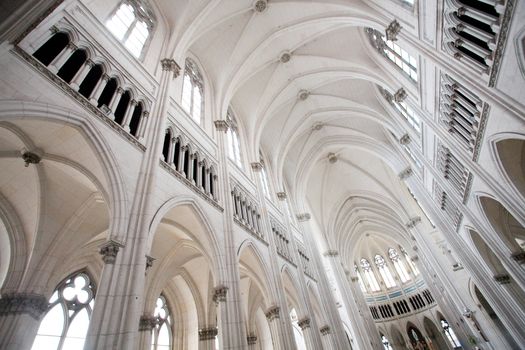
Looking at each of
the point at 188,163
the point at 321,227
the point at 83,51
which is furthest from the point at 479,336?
the point at 83,51

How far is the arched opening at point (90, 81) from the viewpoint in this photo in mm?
6000

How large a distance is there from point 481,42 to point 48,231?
475 inches

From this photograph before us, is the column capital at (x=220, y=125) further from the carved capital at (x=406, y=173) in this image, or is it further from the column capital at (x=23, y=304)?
the carved capital at (x=406, y=173)

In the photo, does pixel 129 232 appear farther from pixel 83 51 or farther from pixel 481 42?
pixel 481 42

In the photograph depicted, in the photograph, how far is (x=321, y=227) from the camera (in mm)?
26656

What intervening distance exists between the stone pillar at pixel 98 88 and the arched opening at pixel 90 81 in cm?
9

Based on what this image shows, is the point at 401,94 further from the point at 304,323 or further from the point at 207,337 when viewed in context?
the point at 207,337

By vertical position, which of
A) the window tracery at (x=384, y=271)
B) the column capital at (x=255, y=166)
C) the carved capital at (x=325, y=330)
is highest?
the window tracery at (x=384, y=271)

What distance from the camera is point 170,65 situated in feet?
31.6

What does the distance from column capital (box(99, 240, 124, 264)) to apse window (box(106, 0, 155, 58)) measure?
19.4 ft

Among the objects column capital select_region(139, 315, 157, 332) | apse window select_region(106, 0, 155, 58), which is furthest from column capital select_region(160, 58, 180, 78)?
column capital select_region(139, 315, 157, 332)

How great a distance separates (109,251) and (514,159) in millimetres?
11046

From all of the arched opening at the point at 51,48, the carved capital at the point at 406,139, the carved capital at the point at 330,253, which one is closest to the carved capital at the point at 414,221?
the carved capital at the point at 330,253

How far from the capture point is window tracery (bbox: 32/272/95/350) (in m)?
8.71
